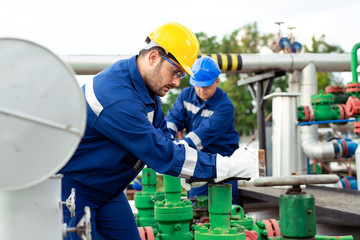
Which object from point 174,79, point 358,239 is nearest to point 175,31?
point 174,79

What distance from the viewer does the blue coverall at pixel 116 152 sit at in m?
1.86

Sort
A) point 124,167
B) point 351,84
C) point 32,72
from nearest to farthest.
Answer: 1. point 32,72
2. point 124,167
3. point 351,84

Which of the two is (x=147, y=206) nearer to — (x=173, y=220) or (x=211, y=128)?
(x=173, y=220)

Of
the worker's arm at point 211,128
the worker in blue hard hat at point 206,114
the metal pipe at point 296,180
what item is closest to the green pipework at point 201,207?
the worker in blue hard hat at point 206,114

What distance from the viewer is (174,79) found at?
6.91 feet

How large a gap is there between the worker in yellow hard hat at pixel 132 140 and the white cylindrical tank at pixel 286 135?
4.45m

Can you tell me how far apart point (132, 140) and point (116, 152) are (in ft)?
0.60

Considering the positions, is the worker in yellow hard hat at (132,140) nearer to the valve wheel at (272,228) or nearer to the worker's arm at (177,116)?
the valve wheel at (272,228)

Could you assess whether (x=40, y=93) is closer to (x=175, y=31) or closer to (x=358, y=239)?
(x=175, y=31)

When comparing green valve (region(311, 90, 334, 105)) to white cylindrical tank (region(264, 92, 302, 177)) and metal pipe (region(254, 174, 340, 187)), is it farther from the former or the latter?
metal pipe (region(254, 174, 340, 187))

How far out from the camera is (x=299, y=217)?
1372 millimetres

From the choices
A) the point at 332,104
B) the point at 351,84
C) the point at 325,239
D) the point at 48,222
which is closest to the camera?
the point at 48,222

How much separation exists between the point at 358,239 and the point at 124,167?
2.37 meters

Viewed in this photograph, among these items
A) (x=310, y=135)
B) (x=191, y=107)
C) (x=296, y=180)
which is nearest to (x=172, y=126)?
(x=191, y=107)
